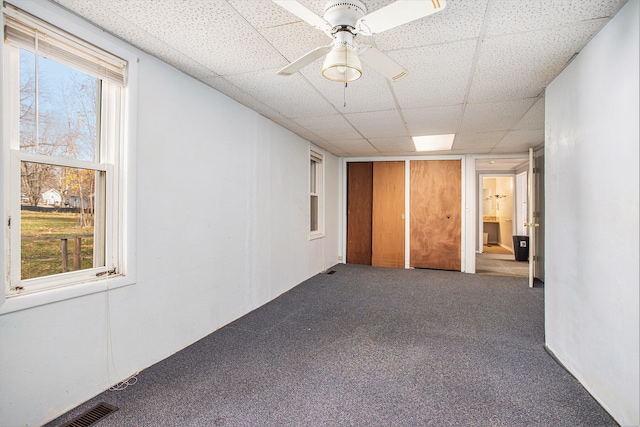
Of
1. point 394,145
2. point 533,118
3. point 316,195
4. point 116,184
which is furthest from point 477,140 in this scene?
point 116,184

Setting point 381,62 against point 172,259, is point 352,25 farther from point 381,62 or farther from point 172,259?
point 172,259

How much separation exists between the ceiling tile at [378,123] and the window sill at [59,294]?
2.78m

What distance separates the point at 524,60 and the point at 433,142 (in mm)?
2747

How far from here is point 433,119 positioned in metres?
3.68

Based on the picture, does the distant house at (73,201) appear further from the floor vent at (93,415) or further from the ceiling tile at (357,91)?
the ceiling tile at (357,91)

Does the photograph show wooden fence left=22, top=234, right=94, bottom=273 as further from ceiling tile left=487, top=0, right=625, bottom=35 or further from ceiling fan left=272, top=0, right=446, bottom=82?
ceiling tile left=487, top=0, right=625, bottom=35

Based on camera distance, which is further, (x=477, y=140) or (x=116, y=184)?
(x=477, y=140)

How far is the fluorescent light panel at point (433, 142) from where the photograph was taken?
4.58 metres

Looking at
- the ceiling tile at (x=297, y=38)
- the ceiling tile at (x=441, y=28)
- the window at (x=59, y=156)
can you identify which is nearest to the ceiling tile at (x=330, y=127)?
the ceiling tile at (x=297, y=38)

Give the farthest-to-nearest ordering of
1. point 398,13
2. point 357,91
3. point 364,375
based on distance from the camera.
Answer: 1. point 357,91
2. point 364,375
3. point 398,13

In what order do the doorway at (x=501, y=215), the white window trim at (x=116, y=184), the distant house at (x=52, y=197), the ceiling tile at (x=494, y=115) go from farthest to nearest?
the doorway at (x=501, y=215)
the ceiling tile at (x=494, y=115)
the distant house at (x=52, y=197)
the white window trim at (x=116, y=184)

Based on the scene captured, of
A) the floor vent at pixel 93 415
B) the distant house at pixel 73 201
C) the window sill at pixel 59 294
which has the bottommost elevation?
the floor vent at pixel 93 415

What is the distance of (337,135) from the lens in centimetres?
457

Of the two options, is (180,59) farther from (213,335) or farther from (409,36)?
(213,335)
